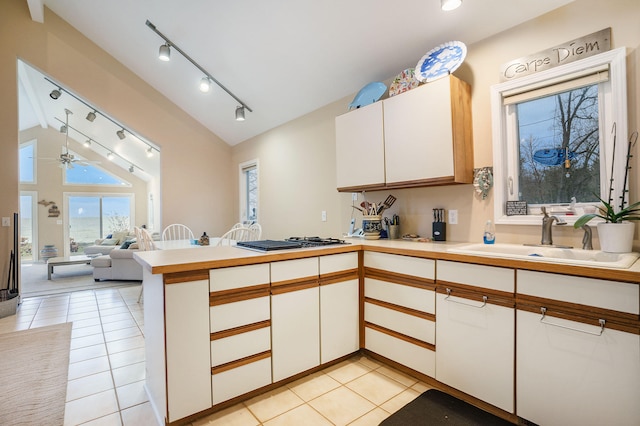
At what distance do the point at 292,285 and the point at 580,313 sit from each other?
1.53 meters

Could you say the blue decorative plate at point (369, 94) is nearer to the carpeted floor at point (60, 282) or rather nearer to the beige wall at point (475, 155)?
the beige wall at point (475, 155)

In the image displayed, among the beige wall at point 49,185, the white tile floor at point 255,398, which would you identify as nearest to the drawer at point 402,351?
the white tile floor at point 255,398

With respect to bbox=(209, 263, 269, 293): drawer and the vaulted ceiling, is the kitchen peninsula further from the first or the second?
the vaulted ceiling

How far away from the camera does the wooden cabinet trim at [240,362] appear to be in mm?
1758

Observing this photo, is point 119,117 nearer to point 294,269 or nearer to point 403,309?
point 294,269

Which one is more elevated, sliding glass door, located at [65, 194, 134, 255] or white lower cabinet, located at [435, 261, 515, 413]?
sliding glass door, located at [65, 194, 134, 255]

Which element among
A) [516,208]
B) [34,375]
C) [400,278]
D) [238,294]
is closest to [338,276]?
[400,278]

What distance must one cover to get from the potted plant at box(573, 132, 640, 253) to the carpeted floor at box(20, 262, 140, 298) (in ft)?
20.3

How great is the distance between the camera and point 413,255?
2080mm

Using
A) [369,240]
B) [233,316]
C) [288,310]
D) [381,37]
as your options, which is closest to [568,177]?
[369,240]

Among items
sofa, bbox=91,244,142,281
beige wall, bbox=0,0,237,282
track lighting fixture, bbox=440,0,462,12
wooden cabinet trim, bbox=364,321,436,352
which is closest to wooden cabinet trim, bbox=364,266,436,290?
wooden cabinet trim, bbox=364,321,436,352

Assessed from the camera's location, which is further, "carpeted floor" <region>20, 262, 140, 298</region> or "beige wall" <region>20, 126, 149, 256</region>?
"beige wall" <region>20, 126, 149, 256</region>

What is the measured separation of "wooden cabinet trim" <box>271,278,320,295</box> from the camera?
6.51 feet

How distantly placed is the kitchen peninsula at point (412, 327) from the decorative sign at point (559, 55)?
4.36 ft
